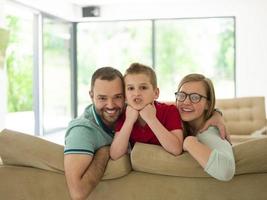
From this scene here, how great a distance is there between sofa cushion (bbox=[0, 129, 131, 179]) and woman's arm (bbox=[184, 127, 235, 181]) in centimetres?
27

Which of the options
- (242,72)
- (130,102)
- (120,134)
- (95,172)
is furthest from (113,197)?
(242,72)

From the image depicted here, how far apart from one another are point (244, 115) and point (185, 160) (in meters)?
3.32

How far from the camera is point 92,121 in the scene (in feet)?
5.17

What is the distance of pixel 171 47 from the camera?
683 centimetres

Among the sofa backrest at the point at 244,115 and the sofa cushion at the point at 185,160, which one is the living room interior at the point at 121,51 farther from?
the sofa cushion at the point at 185,160

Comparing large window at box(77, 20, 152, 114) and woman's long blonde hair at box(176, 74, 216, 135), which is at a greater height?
large window at box(77, 20, 152, 114)

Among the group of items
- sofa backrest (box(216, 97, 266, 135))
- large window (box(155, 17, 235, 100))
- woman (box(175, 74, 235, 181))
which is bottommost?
sofa backrest (box(216, 97, 266, 135))

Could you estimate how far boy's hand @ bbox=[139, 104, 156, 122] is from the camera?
1.48m

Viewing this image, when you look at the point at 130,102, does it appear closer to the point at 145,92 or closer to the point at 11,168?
the point at 145,92

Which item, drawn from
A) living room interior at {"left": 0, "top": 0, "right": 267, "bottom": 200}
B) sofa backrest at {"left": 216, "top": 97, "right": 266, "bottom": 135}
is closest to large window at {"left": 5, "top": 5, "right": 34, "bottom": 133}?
living room interior at {"left": 0, "top": 0, "right": 267, "bottom": 200}

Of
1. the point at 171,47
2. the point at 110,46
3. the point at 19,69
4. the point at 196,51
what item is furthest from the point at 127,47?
the point at 19,69

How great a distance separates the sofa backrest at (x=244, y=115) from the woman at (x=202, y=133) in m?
2.95

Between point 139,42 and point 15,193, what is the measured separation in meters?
5.66

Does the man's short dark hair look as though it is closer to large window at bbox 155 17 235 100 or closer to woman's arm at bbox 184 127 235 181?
woman's arm at bbox 184 127 235 181
